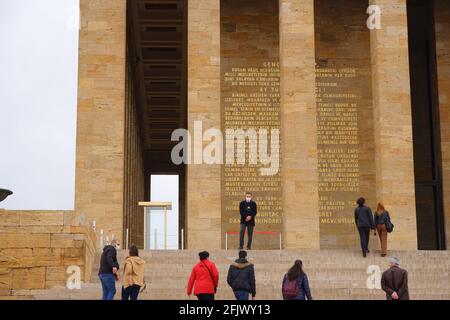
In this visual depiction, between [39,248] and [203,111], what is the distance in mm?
10628

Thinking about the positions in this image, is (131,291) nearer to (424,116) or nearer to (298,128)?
(298,128)

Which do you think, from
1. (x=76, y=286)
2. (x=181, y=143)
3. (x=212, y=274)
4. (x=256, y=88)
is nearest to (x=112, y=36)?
(x=256, y=88)

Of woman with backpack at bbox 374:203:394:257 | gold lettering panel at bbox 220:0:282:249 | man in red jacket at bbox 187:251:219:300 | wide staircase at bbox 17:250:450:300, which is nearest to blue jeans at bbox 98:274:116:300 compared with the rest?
wide staircase at bbox 17:250:450:300

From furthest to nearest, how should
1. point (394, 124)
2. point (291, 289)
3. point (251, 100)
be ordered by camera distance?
point (251, 100), point (394, 124), point (291, 289)

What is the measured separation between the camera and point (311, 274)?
2333 cm

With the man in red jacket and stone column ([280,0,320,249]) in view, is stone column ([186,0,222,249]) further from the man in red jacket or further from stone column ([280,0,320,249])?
the man in red jacket

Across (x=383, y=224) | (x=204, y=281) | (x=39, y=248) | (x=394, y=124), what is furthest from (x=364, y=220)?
(x=204, y=281)

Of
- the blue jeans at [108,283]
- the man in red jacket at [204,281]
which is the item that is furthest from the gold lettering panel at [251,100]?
the man in red jacket at [204,281]

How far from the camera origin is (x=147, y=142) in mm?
56312

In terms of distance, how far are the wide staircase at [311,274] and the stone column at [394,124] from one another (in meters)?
3.97

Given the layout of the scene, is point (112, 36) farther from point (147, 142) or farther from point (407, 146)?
point (147, 142)

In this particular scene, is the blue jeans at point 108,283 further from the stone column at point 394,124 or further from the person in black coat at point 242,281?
the stone column at point 394,124

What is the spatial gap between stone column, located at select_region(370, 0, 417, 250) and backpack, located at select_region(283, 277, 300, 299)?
46.5ft

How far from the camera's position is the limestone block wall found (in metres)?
35.3
